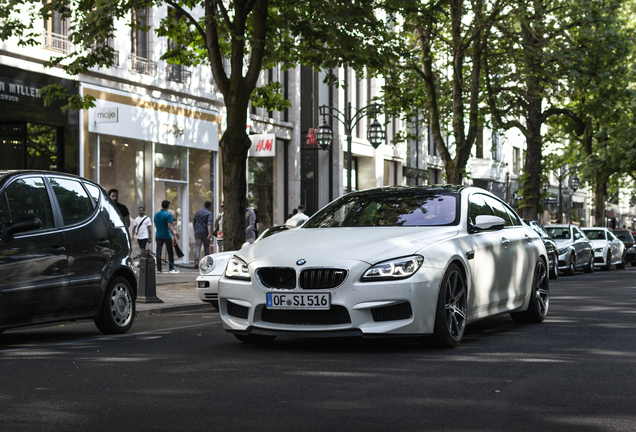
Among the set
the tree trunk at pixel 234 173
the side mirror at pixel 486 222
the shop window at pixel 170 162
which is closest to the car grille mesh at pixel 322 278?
the side mirror at pixel 486 222

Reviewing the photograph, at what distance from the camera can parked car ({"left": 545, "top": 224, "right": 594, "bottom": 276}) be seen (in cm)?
2683

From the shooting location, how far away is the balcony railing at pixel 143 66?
2552 centimetres

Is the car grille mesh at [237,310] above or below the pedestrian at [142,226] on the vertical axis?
below

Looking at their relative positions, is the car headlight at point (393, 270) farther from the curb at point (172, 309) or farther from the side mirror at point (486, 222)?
the curb at point (172, 309)

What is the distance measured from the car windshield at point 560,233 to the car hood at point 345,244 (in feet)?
65.7

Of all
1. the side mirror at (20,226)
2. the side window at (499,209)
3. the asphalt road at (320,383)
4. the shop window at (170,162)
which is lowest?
the asphalt road at (320,383)

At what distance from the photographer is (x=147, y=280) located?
1478 centimetres

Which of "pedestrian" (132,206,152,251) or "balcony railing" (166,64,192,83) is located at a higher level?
"balcony railing" (166,64,192,83)

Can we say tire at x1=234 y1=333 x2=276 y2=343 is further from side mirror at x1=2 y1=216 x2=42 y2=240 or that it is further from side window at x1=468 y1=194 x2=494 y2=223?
side window at x1=468 y1=194 x2=494 y2=223

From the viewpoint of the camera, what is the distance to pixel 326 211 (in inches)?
377

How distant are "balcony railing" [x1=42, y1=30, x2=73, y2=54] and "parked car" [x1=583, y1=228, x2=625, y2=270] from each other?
60.0 ft

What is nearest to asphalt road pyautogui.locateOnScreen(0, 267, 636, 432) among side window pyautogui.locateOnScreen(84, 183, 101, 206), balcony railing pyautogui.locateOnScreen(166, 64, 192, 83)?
side window pyautogui.locateOnScreen(84, 183, 101, 206)

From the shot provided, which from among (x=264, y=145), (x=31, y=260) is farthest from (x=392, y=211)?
(x=264, y=145)

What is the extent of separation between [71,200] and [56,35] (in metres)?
14.0
